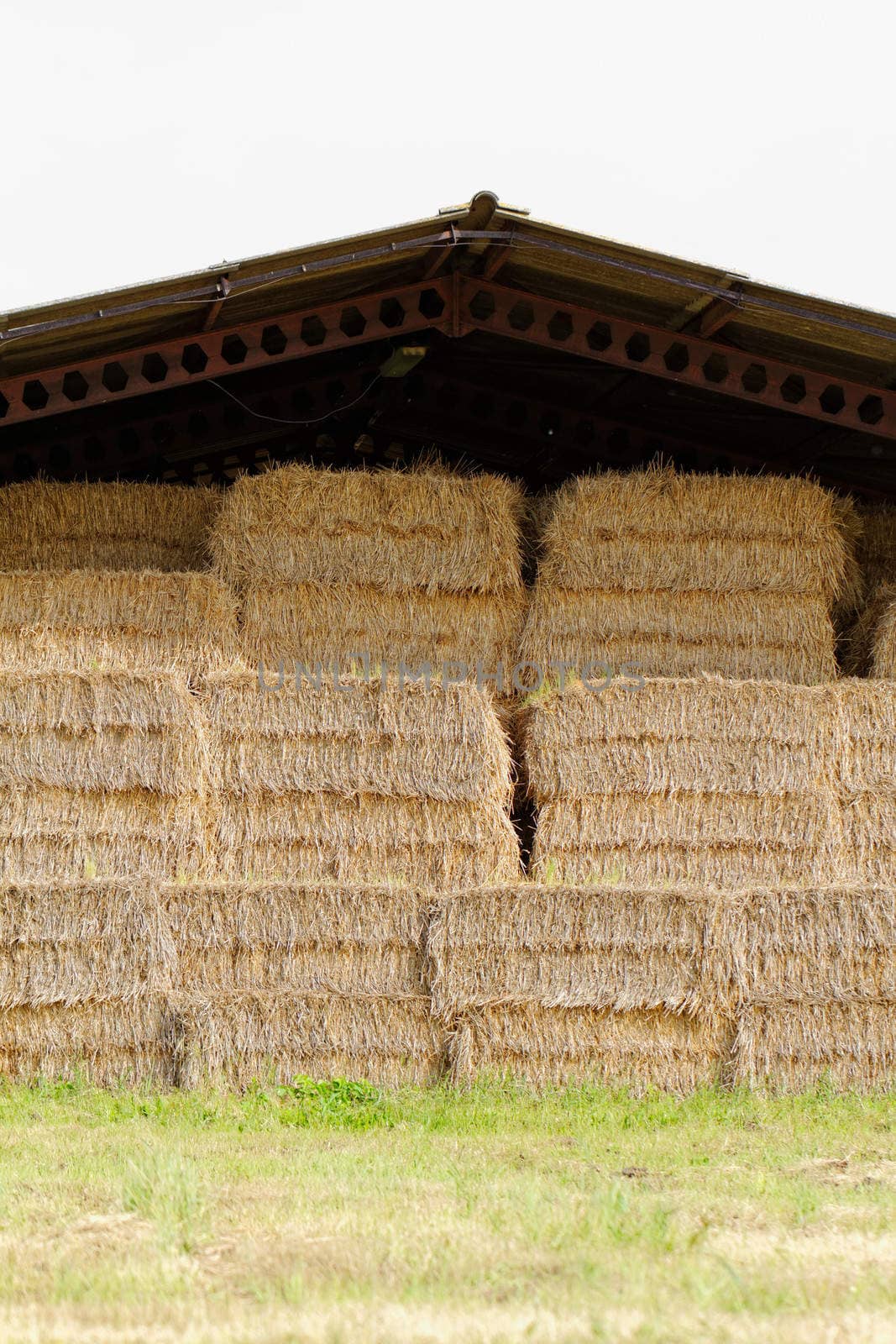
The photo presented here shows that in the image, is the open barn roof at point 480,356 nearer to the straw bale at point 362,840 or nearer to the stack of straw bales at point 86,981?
the straw bale at point 362,840

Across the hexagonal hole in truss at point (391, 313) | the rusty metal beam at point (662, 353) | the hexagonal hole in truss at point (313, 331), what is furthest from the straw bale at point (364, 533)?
the hexagonal hole in truss at point (391, 313)

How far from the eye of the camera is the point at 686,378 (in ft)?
39.4

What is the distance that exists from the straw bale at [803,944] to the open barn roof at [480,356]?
4474 millimetres

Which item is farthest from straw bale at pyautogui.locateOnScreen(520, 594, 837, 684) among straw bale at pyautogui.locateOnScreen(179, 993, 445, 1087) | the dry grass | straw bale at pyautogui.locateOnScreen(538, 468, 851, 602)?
straw bale at pyautogui.locateOnScreen(179, 993, 445, 1087)

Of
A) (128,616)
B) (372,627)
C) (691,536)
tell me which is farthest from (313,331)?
(691,536)

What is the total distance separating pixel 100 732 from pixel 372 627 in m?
2.46

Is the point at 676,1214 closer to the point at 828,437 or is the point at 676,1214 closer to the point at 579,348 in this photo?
the point at 579,348

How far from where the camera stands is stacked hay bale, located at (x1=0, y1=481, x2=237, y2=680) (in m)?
10.8

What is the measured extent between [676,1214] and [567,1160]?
149cm

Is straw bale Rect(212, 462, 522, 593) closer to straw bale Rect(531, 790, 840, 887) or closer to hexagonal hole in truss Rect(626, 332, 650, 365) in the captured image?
hexagonal hole in truss Rect(626, 332, 650, 365)

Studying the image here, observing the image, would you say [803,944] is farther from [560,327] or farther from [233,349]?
[233,349]

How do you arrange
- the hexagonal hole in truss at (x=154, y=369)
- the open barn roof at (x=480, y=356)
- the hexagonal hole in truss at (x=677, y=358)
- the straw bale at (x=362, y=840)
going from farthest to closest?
1. the hexagonal hole in truss at (x=154, y=369)
2. the hexagonal hole in truss at (x=677, y=358)
3. the open barn roof at (x=480, y=356)
4. the straw bale at (x=362, y=840)

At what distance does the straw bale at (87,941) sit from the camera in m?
9.47

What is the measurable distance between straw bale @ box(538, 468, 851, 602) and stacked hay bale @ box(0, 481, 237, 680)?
9.01ft
